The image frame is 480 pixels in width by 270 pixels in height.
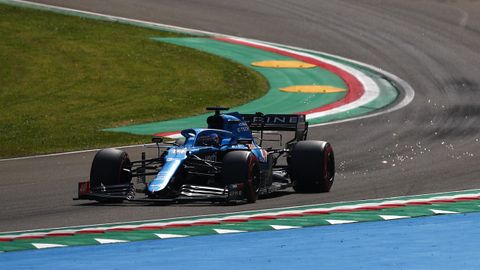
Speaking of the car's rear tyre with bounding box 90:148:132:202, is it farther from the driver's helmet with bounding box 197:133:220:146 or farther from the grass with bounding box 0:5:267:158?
the grass with bounding box 0:5:267:158

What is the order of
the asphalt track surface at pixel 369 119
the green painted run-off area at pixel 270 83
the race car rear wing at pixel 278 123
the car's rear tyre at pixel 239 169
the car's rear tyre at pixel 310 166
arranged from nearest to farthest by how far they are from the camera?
1. the car's rear tyre at pixel 239 169
2. the asphalt track surface at pixel 369 119
3. the car's rear tyre at pixel 310 166
4. the race car rear wing at pixel 278 123
5. the green painted run-off area at pixel 270 83

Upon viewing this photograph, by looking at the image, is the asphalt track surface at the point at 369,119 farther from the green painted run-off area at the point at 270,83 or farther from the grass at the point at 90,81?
the grass at the point at 90,81

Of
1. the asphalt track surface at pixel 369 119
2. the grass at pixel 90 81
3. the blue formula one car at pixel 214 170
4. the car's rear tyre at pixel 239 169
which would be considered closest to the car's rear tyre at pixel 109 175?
the blue formula one car at pixel 214 170

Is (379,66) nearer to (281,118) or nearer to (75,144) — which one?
(75,144)

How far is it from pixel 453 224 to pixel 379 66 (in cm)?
2021

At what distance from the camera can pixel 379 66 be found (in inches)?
1382

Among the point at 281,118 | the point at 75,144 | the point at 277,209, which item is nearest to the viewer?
the point at 277,209

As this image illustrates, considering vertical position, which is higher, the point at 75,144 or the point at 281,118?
the point at 281,118

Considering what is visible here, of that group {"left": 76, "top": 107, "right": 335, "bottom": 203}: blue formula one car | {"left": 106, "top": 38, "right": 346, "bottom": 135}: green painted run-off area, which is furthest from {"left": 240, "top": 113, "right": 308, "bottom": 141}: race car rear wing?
{"left": 106, "top": 38, "right": 346, "bottom": 135}: green painted run-off area

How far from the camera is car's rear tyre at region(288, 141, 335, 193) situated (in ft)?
59.9

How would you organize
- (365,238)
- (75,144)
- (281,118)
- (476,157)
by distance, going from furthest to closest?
1. (75,144)
2. (476,157)
3. (281,118)
4. (365,238)

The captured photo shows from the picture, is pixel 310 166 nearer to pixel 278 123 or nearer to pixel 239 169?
pixel 278 123

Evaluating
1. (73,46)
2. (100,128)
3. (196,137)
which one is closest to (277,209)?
(196,137)

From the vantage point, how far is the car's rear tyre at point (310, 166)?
18.2m
